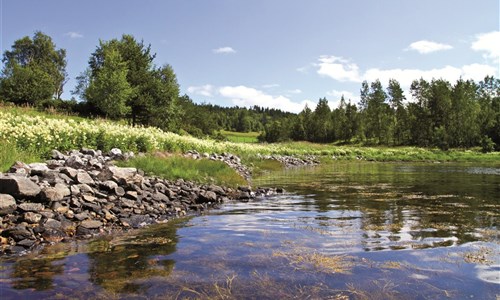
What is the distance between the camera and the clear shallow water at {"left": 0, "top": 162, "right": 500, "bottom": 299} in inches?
195

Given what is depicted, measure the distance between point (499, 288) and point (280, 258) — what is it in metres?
3.30

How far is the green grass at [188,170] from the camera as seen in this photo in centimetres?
1513

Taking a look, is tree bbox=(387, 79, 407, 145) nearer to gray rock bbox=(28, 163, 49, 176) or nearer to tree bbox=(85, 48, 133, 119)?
tree bbox=(85, 48, 133, 119)

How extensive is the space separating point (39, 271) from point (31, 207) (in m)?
3.05

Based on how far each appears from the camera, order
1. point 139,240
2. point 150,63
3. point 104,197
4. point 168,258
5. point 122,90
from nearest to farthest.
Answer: point 168,258 < point 139,240 < point 104,197 < point 122,90 < point 150,63

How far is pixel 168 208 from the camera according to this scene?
11164 millimetres

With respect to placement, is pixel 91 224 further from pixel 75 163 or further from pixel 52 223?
pixel 75 163

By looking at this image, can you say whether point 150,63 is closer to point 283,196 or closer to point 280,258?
point 283,196

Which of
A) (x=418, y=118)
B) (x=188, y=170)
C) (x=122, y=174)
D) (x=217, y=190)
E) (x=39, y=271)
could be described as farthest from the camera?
(x=418, y=118)

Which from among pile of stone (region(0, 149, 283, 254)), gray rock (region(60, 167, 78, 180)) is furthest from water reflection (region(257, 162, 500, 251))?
gray rock (region(60, 167, 78, 180))

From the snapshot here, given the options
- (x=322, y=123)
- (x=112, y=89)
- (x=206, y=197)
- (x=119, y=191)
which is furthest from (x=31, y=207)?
(x=322, y=123)

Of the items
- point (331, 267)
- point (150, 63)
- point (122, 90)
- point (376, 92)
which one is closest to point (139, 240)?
point (331, 267)

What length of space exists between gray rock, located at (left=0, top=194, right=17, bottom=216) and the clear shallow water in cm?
166

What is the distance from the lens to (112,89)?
38000mm
